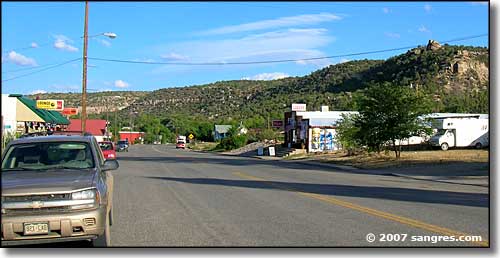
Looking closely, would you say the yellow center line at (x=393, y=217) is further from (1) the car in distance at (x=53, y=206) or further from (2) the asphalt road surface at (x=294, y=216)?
(1) the car in distance at (x=53, y=206)

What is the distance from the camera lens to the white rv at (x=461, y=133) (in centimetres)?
5044

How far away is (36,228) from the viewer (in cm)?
812

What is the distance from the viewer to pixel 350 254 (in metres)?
8.55

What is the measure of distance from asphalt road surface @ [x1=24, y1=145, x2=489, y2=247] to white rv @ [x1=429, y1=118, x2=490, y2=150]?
31.7m

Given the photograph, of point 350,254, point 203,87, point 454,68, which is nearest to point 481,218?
point 350,254

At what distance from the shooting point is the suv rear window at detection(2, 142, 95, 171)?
9.88 meters

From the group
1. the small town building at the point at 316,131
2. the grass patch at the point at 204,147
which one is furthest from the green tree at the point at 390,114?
the grass patch at the point at 204,147

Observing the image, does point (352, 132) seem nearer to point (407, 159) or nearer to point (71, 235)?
point (407, 159)

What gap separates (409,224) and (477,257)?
2813 millimetres

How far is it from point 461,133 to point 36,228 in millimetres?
47257

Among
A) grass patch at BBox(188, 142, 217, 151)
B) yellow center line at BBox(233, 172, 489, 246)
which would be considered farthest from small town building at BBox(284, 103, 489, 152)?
yellow center line at BBox(233, 172, 489, 246)

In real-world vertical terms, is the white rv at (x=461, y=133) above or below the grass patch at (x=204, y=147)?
above

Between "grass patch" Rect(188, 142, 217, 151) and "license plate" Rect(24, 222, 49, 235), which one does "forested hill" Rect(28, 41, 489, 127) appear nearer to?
"grass patch" Rect(188, 142, 217, 151)

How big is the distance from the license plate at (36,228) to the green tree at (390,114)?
99.6 feet
